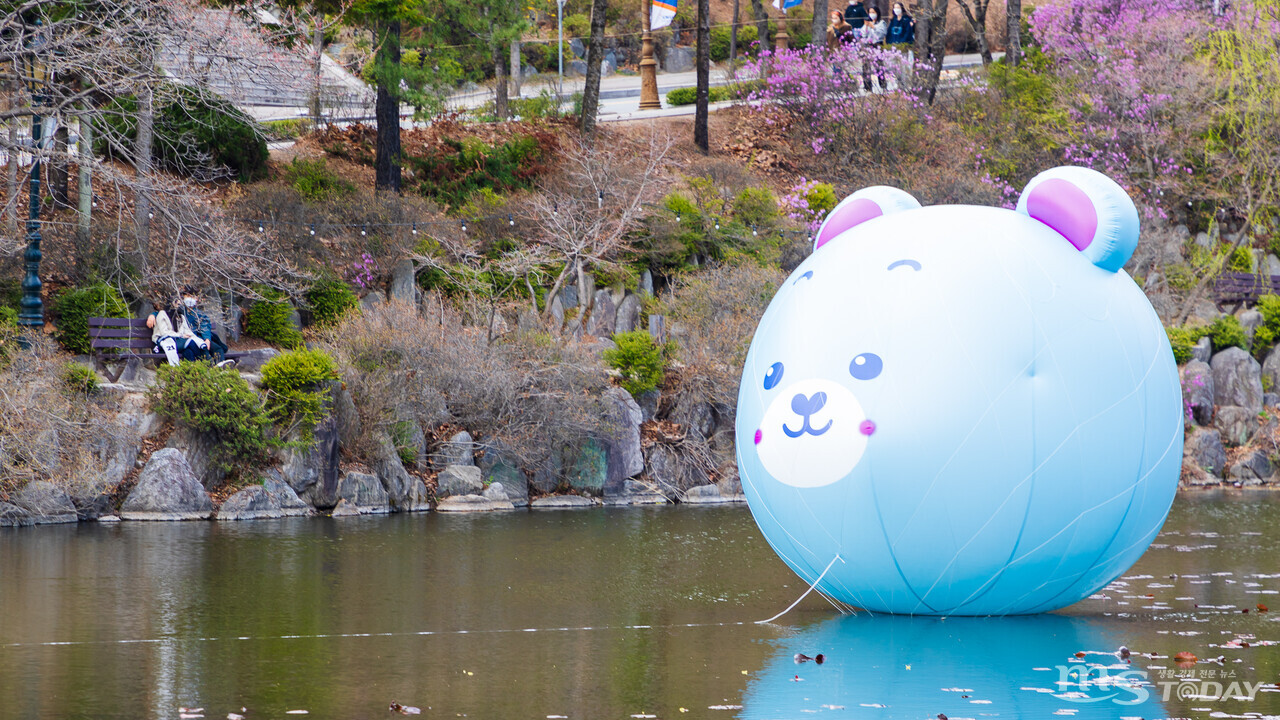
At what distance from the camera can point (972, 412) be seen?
31.1 ft

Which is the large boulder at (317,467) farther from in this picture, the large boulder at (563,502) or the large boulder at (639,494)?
the large boulder at (639,494)

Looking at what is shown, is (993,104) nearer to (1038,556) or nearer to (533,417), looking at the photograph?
(533,417)

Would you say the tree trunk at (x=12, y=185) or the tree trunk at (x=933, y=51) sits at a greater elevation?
the tree trunk at (x=933, y=51)

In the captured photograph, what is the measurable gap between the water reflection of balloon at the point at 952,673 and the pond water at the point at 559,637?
0.03 metres

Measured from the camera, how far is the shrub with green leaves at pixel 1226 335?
2681 centimetres

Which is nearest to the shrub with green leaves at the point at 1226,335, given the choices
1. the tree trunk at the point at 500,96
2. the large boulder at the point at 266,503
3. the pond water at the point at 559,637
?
the pond water at the point at 559,637

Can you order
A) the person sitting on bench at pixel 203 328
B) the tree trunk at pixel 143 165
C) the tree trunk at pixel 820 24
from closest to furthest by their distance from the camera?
1. the tree trunk at pixel 143 165
2. the person sitting on bench at pixel 203 328
3. the tree trunk at pixel 820 24

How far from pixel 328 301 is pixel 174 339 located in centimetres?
387

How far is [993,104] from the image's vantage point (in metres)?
34.6

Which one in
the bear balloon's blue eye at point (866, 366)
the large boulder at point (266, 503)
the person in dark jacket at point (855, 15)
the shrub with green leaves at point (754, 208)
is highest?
the person in dark jacket at point (855, 15)

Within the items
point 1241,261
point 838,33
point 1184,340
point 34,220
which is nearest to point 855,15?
point 838,33

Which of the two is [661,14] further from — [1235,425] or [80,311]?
[80,311]

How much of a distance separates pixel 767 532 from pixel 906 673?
208 centimetres

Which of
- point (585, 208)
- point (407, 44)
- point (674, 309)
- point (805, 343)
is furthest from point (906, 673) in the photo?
point (407, 44)
